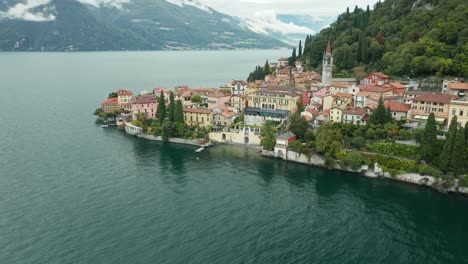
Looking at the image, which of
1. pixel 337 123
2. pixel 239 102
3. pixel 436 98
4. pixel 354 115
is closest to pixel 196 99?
pixel 239 102

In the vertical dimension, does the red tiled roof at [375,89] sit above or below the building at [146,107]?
above

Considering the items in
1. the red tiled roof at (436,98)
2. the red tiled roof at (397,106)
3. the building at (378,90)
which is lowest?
the red tiled roof at (397,106)

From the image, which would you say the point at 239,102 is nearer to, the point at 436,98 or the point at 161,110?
the point at 161,110

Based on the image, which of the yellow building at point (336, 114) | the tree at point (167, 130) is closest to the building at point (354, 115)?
the yellow building at point (336, 114)

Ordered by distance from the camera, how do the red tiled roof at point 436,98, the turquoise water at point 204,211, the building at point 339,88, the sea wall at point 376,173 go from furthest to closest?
1. the building at point 339,88
2. the red tiled roof at point 436,98
3. the sea wall at point 376,173
4. the turquoise water at point 204,211

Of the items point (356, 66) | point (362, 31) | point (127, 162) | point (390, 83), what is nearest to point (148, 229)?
point (127, 162)

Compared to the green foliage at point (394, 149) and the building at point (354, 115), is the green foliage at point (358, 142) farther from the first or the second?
the building at point (354, 115)
